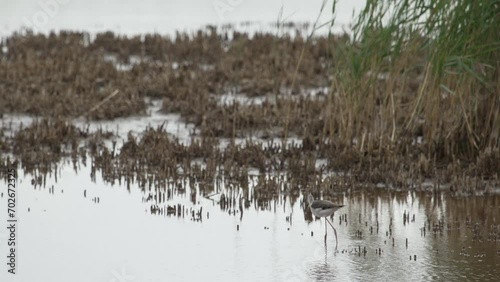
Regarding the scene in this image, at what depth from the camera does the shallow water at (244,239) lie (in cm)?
660

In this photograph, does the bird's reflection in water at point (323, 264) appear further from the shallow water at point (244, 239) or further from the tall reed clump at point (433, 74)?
the tall reed clump at point (433, 74)

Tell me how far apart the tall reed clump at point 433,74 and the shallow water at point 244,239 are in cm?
99

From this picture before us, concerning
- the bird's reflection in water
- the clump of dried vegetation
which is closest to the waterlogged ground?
the bird's reflection in water

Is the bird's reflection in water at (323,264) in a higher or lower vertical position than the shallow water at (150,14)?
lower

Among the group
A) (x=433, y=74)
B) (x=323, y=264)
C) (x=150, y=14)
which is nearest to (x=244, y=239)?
(x=323, y=264)

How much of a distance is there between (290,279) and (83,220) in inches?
90.8

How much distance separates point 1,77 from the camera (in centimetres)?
1377

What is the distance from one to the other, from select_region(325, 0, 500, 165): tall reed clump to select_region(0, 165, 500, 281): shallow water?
3.26ft

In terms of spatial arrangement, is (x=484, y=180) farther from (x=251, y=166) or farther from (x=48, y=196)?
(x=48, y=196)

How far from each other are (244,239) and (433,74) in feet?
9.65

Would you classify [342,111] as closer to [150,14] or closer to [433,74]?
[433,74]

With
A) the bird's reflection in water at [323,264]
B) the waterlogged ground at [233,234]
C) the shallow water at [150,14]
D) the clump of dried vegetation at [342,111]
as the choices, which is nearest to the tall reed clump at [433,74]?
the clump of dried vegetation at [342,111]

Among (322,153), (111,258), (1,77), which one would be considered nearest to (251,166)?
(322,153)

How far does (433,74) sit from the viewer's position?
9406 mm
